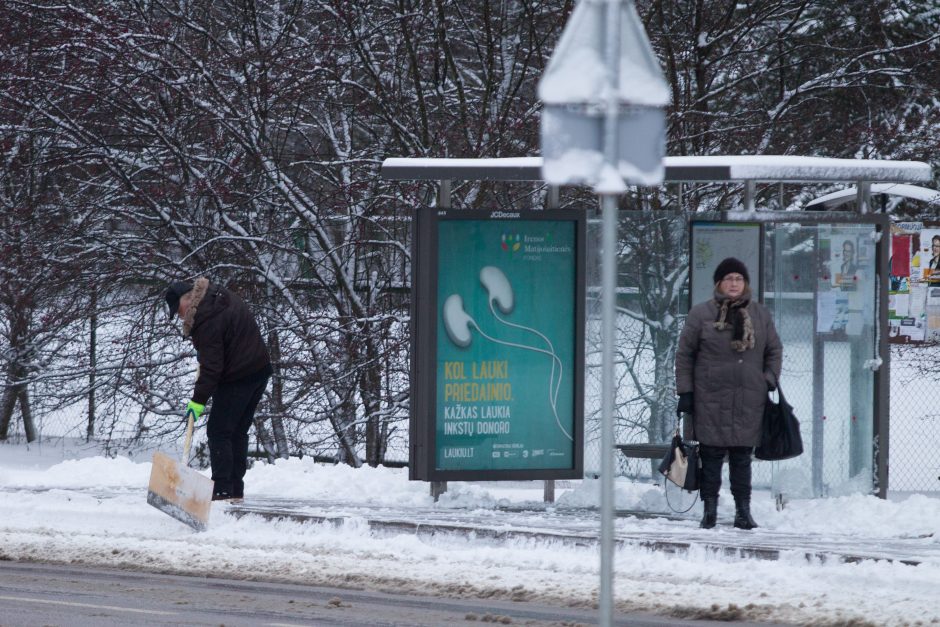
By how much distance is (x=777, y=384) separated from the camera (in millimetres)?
8445

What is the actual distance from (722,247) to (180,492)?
13.8ft

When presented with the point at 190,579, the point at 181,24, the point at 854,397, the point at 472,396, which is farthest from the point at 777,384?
the point at 181,24

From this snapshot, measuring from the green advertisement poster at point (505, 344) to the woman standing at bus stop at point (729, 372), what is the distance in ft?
4.17

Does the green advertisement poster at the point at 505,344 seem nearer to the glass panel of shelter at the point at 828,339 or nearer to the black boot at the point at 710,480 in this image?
the black boot at the point at 710,480

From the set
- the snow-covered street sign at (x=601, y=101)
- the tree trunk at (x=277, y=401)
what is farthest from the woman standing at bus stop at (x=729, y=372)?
the tree trunk at (x=277, y=401)

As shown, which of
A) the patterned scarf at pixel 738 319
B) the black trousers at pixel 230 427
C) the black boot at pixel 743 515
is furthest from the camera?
the black trousers at pixel 230 427

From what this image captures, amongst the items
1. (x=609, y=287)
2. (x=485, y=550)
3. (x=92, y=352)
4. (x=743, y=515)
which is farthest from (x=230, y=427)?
(x=609, y=287)

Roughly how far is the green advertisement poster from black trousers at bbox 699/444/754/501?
4.20 ft

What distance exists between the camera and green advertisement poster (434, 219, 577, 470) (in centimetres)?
937

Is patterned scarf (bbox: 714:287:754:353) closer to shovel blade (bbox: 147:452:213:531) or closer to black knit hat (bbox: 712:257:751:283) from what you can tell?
black knit hat (bbox: 712:257:751:283)

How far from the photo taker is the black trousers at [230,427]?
9.20m

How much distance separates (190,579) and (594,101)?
167 inches

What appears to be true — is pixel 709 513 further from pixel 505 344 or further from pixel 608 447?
pixel 608 447

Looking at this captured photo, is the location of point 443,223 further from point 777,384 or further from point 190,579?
point 190,579
